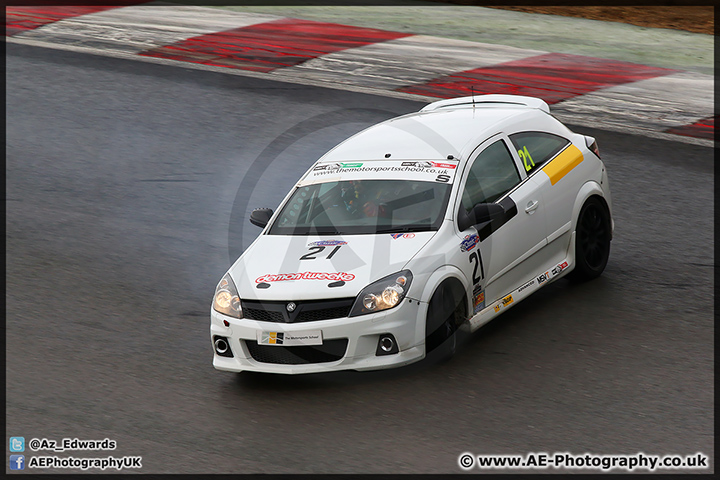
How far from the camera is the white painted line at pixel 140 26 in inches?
632

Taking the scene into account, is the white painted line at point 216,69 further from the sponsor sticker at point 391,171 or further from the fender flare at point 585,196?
the sponsor sticker at point 391,171

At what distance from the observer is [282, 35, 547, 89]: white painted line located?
14219mm

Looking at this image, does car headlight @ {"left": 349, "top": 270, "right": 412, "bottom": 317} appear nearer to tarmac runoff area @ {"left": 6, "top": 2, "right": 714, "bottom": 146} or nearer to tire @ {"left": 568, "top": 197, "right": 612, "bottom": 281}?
tire @ {"left": 568, "top": 197, "right": 612, "bottom": 281}

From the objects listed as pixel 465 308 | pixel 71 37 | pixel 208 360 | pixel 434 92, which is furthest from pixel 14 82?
pixel 465 308

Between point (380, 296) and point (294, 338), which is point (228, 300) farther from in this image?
point (380, 296)

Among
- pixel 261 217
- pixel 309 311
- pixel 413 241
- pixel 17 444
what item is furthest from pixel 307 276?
pixel 17 444

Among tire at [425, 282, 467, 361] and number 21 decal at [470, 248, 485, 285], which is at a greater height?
number 21 decal at [470, 248, 485, 285]

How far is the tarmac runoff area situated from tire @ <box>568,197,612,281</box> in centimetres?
380

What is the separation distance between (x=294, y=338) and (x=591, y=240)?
10.5ft

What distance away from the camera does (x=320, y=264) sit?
7184 mm

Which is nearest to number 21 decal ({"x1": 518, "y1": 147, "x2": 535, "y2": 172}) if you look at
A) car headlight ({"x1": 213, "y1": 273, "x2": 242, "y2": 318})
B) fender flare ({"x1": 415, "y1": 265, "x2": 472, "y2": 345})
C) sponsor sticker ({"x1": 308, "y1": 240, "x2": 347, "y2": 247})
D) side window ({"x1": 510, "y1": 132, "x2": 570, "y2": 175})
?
side window ({"x1": 510, "y1": 132, "x2": 570, "y2": 175})

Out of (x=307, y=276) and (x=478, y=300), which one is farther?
(x=478, y=300)

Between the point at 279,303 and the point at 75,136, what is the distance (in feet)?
21.8
